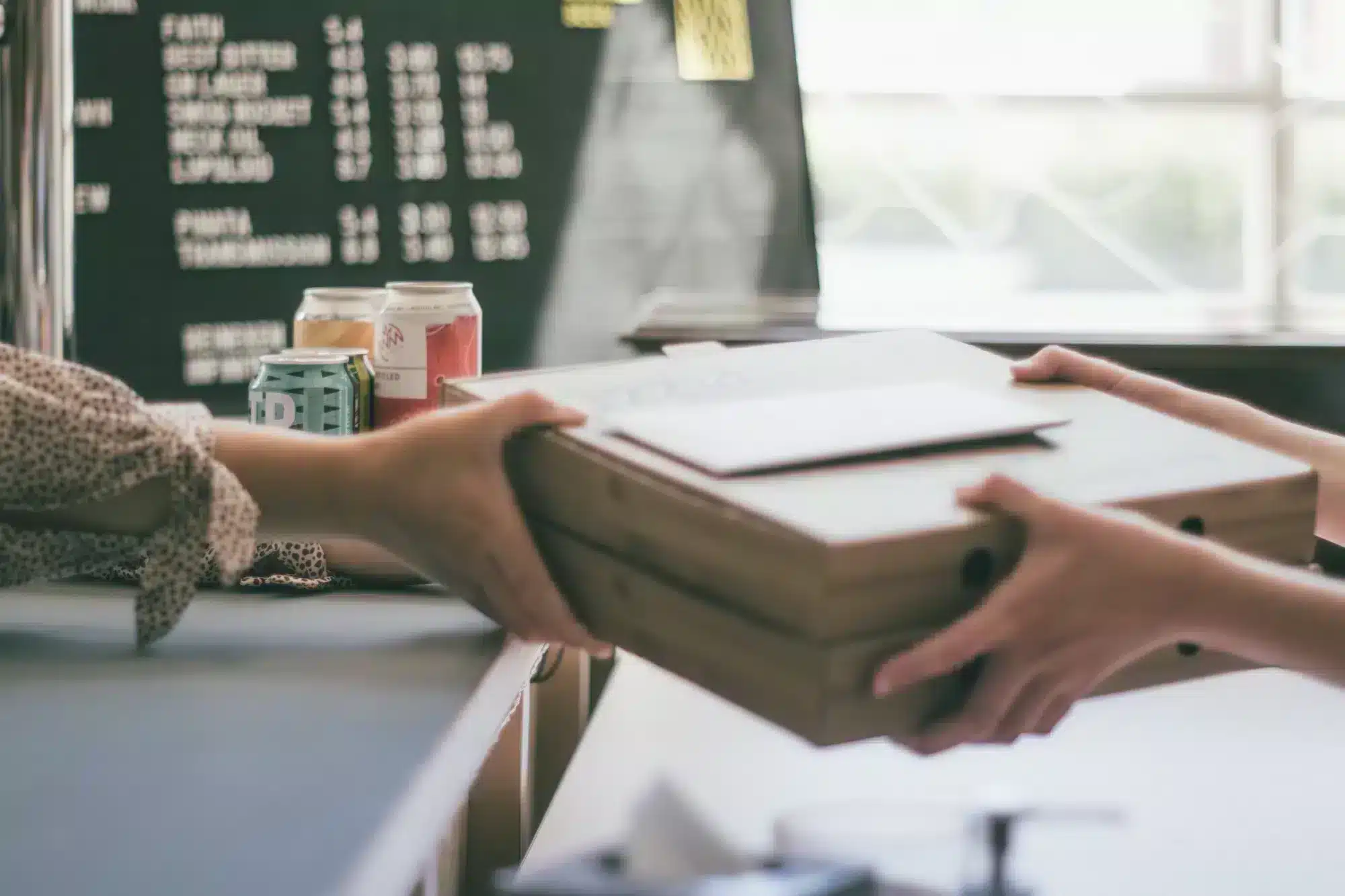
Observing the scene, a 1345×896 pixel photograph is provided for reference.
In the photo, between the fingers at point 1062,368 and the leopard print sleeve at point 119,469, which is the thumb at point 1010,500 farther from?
the leopard print sleeve at point 119,469

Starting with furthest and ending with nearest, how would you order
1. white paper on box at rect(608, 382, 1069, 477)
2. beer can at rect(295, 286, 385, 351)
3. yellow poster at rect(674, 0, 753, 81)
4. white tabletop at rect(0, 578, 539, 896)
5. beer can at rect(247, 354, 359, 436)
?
yellow poster at rect(674, 0, 753, 81), beer can at rect(295, 286, 385, 351), beer can at rect(247, 354, 359, 436), white paper on box at rect(608, 382, 1069, 477), white tabletop at rect(0, 578, 539, 896)

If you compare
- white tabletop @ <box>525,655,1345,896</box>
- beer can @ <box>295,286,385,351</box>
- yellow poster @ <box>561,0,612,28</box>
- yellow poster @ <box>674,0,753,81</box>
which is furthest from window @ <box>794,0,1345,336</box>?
beer can @ <box>295,286,385,351</box>

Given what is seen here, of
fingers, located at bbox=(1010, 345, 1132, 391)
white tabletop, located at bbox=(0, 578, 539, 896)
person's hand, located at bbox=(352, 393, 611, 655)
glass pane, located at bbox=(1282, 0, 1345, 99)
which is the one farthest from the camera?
glass pane, located at bbox=(1282, 0, 1345, 99)

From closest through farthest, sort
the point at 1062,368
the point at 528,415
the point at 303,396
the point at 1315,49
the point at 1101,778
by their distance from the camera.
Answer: the point at 528,415 < the point at 1062,368 < the point at 303,396 < the point at 1101,778 < the point at 1315,49

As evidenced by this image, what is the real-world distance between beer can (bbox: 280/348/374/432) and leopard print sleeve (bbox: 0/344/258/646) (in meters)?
0.24

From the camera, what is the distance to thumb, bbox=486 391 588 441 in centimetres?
73

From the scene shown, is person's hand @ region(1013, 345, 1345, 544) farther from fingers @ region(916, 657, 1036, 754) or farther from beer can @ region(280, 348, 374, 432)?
beer can @ region(280, 348, 374, 432)

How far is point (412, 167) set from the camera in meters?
2.43

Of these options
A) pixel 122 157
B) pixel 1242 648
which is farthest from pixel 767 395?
pixel 122 157

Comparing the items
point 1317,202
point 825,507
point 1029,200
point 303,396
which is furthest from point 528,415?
point 1317,202

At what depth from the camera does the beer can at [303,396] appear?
0.99 meters

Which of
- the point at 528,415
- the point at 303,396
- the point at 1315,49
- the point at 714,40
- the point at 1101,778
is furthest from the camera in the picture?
the point at 1315,49

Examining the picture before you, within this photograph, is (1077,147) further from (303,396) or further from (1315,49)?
(303,396)

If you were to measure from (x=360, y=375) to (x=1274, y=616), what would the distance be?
63 cm
